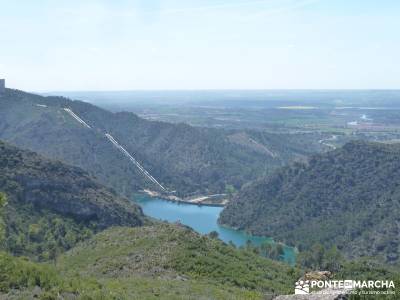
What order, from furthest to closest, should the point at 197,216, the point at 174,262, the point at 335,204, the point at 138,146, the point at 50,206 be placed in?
the point at 138,146 < the point at 197,216 < the point at 335,204 < the point at 50,206 < the point at 174,262

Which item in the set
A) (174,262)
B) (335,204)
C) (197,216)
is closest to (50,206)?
(174,262)

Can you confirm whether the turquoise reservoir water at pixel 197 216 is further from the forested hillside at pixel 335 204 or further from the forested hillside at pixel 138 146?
the forested hillside at pixel 138 146

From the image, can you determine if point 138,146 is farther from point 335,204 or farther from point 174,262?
point 174,262

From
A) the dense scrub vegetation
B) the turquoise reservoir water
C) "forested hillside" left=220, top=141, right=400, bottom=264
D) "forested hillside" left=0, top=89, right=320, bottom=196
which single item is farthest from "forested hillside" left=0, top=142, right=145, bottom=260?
"forested hillside" left=0, top=89, right=320, bottom=196

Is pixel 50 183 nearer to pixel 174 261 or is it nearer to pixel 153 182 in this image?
pixel 174 261

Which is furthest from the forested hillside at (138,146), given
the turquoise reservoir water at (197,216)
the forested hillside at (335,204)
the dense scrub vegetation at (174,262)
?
the dense scrub vegetation at (174,262)

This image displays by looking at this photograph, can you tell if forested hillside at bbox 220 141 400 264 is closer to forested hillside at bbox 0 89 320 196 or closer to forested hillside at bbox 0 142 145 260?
forested hillside at bbox 0 89 320 196
